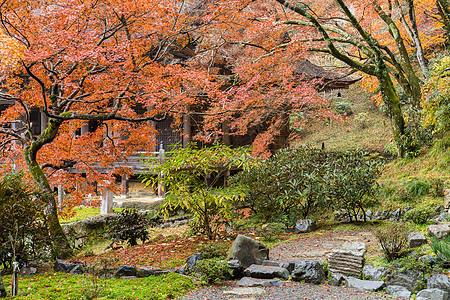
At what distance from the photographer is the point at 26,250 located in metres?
5.11

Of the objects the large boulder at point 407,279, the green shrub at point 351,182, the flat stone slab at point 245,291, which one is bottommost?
the flat stone slab at point 245,291

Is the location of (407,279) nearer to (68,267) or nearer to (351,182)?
(351,182)

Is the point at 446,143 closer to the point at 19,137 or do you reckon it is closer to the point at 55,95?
the point at 55,95

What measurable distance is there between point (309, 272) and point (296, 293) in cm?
53

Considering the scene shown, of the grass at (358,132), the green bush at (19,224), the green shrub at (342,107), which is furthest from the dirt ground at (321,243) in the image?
the green shrub at (342,107)

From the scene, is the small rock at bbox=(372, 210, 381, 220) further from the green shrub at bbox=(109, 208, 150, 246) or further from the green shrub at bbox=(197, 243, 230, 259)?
the green shrub at bbox=(109, 208, 150, 246)

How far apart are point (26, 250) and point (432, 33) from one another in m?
19.4

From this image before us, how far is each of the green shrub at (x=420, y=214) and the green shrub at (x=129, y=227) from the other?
227 inches

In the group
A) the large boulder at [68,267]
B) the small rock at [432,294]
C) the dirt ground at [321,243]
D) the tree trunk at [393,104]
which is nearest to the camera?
the small rock at [432,294]

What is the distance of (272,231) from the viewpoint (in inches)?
290

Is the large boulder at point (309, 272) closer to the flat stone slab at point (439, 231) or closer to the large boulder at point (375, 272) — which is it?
the large boulder at point (375, 272)

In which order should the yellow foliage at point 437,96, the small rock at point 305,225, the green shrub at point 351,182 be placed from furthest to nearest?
the yellow foliage at point 437,96
the small rock at point 305,225
the green shrub at point 351,182

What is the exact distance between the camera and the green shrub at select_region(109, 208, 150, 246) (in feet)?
26.1

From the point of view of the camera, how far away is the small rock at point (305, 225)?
7.50 metres
